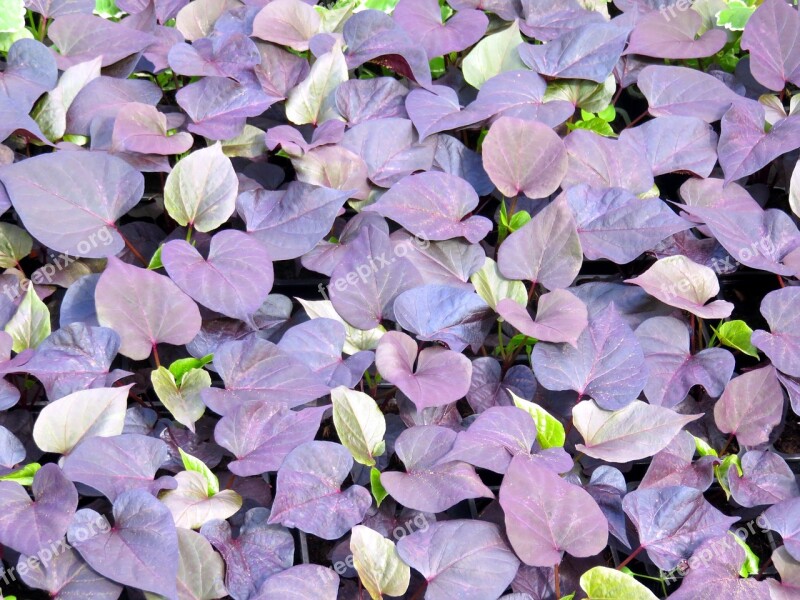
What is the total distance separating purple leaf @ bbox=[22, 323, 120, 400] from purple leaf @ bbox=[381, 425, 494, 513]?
1.42 feet

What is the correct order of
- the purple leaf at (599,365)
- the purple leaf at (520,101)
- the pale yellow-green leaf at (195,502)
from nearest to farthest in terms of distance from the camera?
the pale yellow-green leaf at (195,502)
the purple leaf at (599,365)
the purple leaf at (520,101)

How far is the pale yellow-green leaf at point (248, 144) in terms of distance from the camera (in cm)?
156

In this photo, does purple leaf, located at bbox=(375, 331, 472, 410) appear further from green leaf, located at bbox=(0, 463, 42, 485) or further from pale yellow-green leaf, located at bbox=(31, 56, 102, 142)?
pale yellow-green leaf, located at bbox=(31, 56, 102, 142)

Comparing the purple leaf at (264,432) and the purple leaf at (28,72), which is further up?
the purple leaf at (28,72)

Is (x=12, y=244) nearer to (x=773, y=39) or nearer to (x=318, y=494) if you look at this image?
(x=318, y=494)

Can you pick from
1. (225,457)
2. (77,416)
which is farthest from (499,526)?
(77,416)

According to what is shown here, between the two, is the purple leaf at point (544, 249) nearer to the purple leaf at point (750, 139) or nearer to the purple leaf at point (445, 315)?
the purple leaf at point (445, 315)

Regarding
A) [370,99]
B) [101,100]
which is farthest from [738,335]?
[101,100]

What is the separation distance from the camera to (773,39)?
170 centimetres

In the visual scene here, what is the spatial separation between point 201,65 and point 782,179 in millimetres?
1136

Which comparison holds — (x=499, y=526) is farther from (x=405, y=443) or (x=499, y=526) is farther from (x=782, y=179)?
(x=782, y=179)

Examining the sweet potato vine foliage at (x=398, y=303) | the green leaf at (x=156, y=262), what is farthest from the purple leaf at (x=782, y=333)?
the green leaf at (x=156, y=262)

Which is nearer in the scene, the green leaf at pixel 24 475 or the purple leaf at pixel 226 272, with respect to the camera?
the green leaf at pixel 24 475

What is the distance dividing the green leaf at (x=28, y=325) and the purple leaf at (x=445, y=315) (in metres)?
0.53
